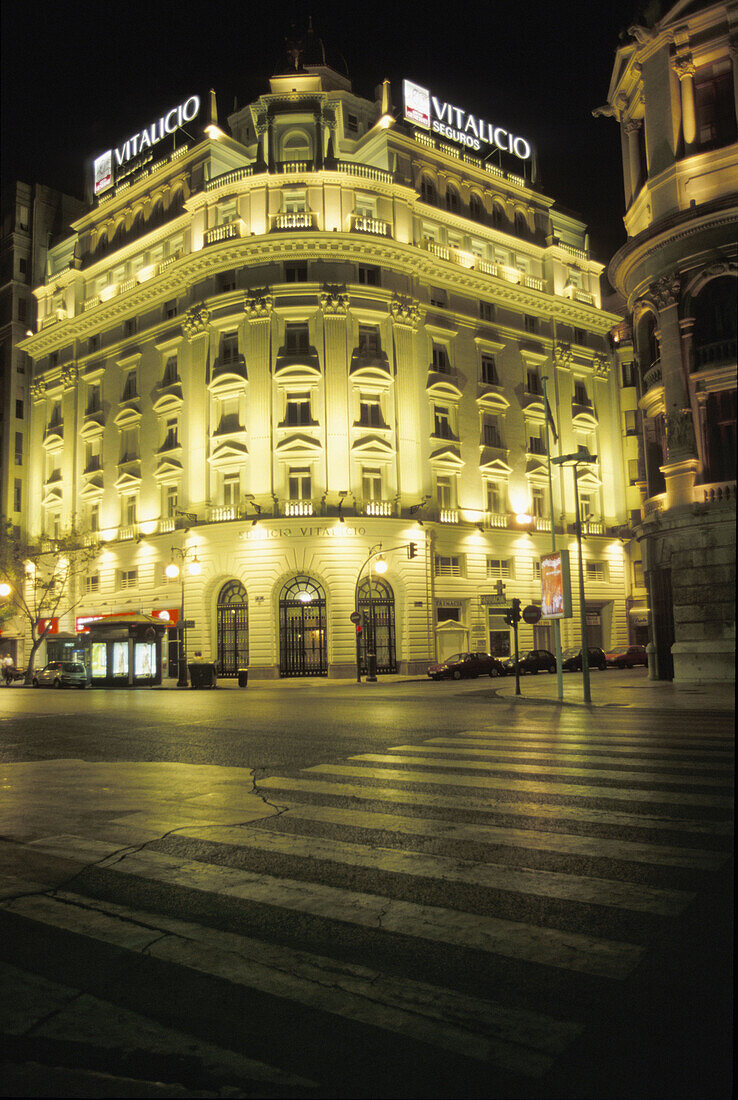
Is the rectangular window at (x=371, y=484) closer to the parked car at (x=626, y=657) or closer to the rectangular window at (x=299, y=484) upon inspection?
the rectangular window at (x=299, y=484)

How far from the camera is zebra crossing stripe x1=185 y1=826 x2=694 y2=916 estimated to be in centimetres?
520

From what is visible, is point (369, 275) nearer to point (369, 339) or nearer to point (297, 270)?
point (369, 339)

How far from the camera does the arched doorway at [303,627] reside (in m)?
39.8

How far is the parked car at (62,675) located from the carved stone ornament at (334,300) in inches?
851

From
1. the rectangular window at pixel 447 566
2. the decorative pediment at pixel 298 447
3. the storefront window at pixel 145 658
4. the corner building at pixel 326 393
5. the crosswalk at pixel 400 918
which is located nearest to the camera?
the crosswalk at pixel 400 918

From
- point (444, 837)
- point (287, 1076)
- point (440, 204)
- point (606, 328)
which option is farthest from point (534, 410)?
point (287, 1076)

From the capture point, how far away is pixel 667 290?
27.0 m

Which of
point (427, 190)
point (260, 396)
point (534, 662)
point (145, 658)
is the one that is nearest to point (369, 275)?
point (427, 190)

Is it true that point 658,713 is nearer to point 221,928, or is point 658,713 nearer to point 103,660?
point 221,928

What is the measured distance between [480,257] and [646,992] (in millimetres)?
47617

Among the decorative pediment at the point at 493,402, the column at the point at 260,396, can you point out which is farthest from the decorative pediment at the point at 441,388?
the column at the point at 260,396

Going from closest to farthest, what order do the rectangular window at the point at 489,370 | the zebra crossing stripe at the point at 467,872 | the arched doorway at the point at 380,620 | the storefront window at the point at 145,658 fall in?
the zebra crossing stripe at the point at 467,872 → the storefront window at the point at 145,658 → the arched doorway at the point at 380,620 → the rectangular window at the point at 489,370

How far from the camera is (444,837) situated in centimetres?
684

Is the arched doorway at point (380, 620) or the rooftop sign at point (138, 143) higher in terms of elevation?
the rooftop sign at point (138, 143)
